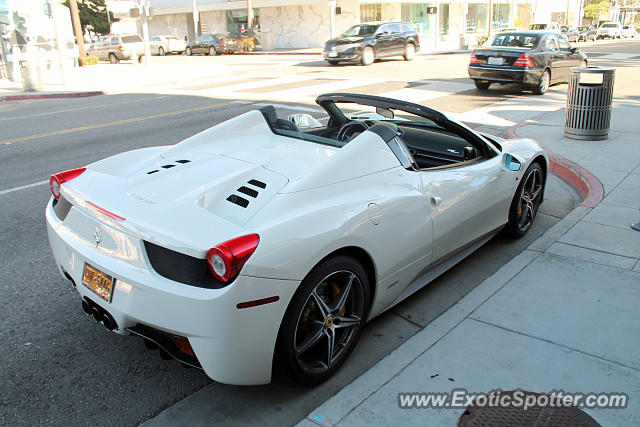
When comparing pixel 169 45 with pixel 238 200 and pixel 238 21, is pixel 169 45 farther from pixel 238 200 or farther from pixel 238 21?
pixel 238 200

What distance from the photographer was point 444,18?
49.4 meters

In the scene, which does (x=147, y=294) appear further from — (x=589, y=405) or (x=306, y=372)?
(x=589, y=405)

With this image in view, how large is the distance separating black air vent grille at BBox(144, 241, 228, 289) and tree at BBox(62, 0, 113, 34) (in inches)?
2827

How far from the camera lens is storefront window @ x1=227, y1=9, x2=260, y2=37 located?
155 feet

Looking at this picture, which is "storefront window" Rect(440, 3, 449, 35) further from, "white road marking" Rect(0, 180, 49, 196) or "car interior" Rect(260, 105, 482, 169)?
"car interior" Rect(260, 105, 482, 169)

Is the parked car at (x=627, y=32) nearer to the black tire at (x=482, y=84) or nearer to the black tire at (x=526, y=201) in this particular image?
the black tire at (x=482, y=84)

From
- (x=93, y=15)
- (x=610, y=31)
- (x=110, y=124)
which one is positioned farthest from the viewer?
(x=93, y=15)

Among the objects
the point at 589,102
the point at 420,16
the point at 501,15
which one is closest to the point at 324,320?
the point at 589,102

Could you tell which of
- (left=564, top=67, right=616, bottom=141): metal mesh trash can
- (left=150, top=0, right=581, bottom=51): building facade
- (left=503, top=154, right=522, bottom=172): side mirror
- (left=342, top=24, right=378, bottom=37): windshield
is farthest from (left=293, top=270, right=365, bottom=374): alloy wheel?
(left=150, top=0, right=581, bottom=51): building facade

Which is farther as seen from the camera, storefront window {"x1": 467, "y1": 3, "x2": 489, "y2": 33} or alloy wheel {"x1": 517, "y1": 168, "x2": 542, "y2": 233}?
storefront window {"x1": 467, "y1": 3, "x2": 489, "y2": 33}

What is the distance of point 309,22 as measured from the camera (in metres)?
44.0

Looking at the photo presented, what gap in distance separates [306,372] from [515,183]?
2.64m

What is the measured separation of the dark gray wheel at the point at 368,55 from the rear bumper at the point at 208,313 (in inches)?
891

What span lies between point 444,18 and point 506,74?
37770 mm
